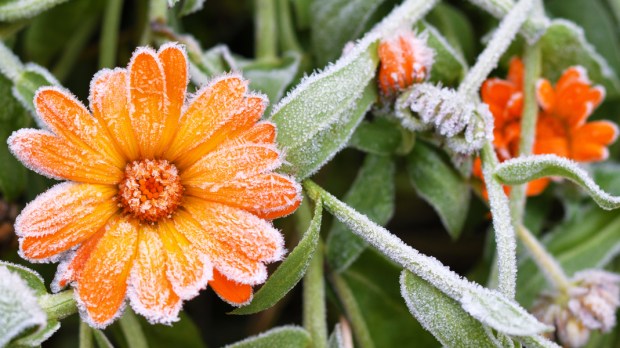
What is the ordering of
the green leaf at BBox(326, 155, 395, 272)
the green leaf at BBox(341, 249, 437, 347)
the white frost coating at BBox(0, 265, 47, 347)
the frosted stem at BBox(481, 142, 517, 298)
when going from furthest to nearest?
the green leaf at BBox(341, 249, 437, 347)
the green leaf at BBox(326, 155, 395, 272)
the frosted stem at BBox(481, 142, 517, 298)
the white frost coating at BBox(0, 265, 47, 347)

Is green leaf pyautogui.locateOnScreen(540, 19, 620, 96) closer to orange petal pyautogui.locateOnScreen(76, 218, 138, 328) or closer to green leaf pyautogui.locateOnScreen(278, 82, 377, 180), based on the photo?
green leaf pyautogui.locateOnScreen(278, 82, 377, 180)

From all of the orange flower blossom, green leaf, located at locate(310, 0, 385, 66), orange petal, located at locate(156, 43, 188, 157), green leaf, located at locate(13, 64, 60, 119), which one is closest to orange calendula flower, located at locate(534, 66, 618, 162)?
the orange flower blossom

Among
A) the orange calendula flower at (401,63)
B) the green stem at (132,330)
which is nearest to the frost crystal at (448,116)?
the orange calendula flower at (401,63)

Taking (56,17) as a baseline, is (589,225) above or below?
below

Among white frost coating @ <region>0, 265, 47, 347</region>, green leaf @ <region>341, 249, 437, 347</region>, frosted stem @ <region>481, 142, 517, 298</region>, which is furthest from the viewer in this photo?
green leaf @ <region>341, 249, 437, 347</region>

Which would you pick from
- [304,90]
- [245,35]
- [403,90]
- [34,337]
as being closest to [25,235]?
[34,337]

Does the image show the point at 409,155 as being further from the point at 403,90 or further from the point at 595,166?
the point at 595,166

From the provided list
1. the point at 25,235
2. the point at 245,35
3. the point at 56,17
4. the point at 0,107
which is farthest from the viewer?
the point at 245,35

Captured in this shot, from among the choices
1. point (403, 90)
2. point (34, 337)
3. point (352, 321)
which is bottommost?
point (352, 321)
